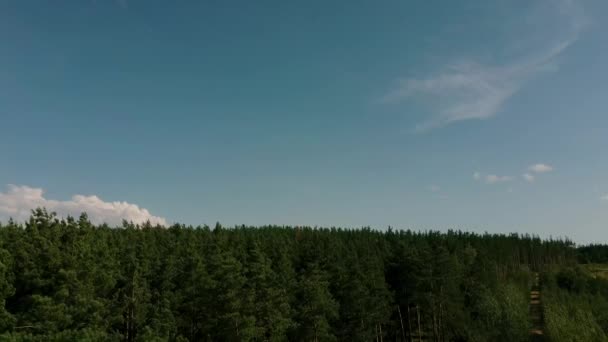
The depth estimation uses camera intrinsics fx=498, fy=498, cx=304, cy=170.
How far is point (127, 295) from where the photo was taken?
46.7m

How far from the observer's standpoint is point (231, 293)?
45875mm

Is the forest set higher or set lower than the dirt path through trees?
higher

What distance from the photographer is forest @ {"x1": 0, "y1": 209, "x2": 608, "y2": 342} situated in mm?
38031

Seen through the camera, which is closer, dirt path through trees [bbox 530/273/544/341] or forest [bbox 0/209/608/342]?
forest [bbox 0/209/608/342]

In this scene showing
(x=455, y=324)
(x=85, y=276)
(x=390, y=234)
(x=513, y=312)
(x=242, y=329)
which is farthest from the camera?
(x=390, y=234)

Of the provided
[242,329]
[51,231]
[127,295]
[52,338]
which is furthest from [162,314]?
[52,338]

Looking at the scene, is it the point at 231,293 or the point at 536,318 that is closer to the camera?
the point at 231,293

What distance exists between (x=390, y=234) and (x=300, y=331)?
277 feet

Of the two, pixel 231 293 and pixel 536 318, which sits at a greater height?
pixel 231 293

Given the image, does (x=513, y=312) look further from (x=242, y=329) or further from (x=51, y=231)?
(x=51, y=231)

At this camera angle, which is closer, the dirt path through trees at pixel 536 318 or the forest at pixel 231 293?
the forest at pixel 231 293

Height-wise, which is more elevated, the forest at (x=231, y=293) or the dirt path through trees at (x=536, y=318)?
the forest at (x=231, y=293)

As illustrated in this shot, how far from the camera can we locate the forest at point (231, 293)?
125 ft

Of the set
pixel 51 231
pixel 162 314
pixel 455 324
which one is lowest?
pixel 455 324
